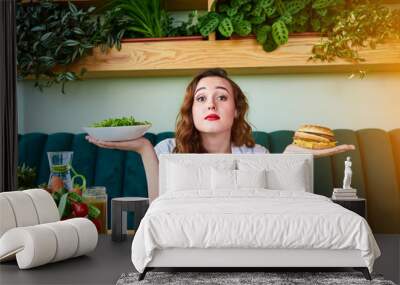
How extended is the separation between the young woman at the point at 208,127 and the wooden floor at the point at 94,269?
67cm

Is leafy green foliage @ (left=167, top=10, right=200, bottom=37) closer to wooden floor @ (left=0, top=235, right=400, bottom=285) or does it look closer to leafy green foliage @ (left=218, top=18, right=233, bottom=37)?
leafy green foliage @ (left=218, top=18, right=233, bottom=37)

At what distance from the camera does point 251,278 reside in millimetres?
3115

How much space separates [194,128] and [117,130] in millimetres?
500

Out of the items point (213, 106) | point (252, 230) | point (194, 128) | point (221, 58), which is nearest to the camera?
point (252, 230)

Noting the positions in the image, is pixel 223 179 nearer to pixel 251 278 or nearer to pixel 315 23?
pixel 251 278

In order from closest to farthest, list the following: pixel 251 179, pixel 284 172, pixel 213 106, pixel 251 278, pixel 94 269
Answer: pixel 251 278 → pixel 94 269 → pixel 251 179 → pixel 284 172 → pixel 213 106

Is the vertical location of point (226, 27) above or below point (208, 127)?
above

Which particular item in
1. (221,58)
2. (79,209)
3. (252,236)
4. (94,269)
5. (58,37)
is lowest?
(94,269)

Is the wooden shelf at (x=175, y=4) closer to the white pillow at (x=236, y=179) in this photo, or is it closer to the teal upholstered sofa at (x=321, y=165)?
the teal upholstered sofa at (x=321, y=165)

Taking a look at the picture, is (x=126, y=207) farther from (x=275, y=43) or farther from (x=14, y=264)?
(x=275, y=43)

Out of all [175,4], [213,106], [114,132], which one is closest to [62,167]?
[114,132]

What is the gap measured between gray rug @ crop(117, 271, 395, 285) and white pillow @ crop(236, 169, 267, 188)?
761 mm

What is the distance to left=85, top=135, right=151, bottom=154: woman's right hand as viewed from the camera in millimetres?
4324

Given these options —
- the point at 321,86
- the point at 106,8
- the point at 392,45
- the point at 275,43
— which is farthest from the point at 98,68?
the point at 392,45
